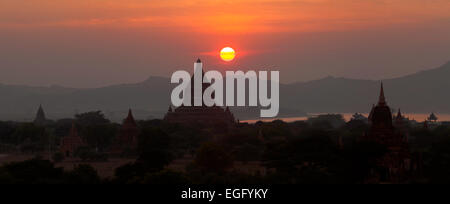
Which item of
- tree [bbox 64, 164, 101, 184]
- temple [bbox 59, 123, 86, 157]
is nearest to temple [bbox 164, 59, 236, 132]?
temple [bbox 59, 123, 86, 157]

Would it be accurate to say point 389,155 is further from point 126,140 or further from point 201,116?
point 201,116

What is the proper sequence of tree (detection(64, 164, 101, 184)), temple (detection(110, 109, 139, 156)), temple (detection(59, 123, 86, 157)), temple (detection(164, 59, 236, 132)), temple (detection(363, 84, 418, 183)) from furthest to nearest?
1. temple (detection(164, 59, 236, 132))
2. temple (detection(59, 123, 86, 157))
3. temple (detection(110, 109, 139, 156))
4. temple (detection(363, 84, 418, 183))
5. tree (detection(64, 164, 101, 184))

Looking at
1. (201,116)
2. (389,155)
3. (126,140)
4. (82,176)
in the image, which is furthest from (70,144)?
(82,176)

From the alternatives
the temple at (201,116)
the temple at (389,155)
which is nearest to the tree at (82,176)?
the temple at (389,155)

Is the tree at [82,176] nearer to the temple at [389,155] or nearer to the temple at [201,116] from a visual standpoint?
the temple at [389,155]

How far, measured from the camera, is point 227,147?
331 ft

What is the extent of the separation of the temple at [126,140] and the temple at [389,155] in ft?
121

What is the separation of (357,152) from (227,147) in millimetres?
35703

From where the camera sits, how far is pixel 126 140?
396 ft

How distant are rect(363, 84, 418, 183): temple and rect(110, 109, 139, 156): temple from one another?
121 ft

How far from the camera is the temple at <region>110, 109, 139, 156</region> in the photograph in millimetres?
108769

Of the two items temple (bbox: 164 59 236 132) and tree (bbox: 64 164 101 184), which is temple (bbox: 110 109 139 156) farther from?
tree (bbox: 64 164 101 184)
